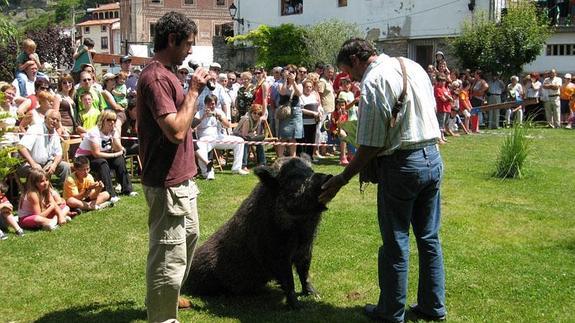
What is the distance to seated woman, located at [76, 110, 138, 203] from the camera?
9664mm

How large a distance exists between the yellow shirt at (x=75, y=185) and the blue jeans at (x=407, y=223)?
18.9ft

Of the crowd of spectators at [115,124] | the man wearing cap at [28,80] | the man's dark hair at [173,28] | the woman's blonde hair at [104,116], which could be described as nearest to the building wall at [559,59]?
the crowd of spectators at [115,124]

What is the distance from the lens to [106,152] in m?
9.98

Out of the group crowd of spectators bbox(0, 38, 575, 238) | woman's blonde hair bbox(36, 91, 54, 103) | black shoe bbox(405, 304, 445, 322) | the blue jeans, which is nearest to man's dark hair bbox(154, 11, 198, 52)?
the blue jeans

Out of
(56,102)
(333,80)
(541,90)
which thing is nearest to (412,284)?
(56,102)

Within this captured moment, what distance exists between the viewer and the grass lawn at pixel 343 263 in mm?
5176

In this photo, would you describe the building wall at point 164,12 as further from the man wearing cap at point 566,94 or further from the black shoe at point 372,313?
the black shoe at point 372,313

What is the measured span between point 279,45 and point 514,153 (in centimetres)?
2819

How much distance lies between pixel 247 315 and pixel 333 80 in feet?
40.9

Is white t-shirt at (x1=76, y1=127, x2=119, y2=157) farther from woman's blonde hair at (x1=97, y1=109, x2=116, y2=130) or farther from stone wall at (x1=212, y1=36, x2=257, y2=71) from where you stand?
stone wall at (x1=212, y1=36, x2=257, y2=71)

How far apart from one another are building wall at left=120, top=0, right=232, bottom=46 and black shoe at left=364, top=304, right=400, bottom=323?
63098mm

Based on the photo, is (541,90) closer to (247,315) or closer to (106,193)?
(106,193)

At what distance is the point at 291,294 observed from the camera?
517 cm

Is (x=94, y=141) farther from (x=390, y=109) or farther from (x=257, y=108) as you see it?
(x=390, y=109)
